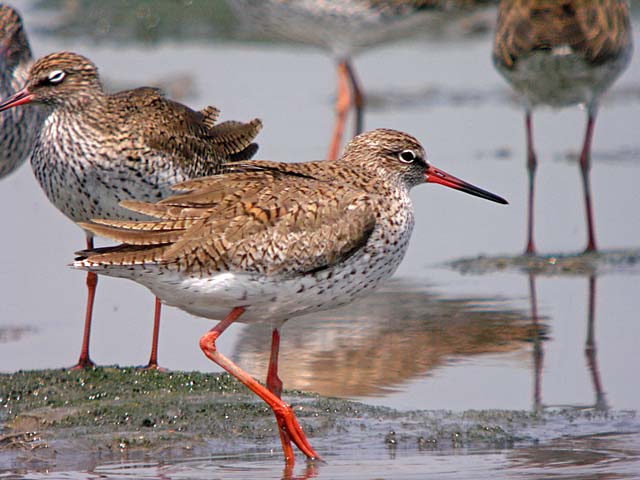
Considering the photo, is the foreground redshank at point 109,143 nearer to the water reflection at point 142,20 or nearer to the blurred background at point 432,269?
the blurred background at point 432,269

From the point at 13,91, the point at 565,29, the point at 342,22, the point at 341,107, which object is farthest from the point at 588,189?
the point at 13,91

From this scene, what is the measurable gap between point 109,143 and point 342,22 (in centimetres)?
576

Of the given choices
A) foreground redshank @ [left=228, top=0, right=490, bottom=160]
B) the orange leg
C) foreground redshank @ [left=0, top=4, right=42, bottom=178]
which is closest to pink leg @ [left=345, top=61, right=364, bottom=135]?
foreground redshank @ [left=228, top=0, right=490, bottom=160]

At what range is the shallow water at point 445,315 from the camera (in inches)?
243

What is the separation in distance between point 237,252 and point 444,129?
745cm

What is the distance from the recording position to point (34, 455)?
6062 millimetres

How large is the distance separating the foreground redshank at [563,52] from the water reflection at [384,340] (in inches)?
85.5

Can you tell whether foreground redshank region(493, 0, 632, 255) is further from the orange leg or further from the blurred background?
the orange leg

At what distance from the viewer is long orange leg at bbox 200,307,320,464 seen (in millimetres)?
6098

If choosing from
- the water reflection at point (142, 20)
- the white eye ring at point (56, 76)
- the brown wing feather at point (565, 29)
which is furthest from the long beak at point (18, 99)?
the water reflection at point (142, 20)

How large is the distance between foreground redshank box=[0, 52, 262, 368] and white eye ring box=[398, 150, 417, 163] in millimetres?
1267

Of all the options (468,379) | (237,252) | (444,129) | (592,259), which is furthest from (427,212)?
(237,252)

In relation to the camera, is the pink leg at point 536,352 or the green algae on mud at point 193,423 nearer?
the green algae on mud at point 193,423

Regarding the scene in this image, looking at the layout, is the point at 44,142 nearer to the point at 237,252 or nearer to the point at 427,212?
the point at 237,252
